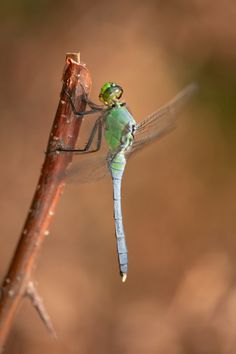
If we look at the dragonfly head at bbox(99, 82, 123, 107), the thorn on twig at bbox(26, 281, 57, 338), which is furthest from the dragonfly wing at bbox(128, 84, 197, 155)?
the thorn on twig at bbox(26, 281, 57, 338)

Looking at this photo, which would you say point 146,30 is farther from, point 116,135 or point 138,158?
point 116,135

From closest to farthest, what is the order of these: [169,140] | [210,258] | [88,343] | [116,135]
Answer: [116,135] → [88,343] → [210,258] → [169,140]

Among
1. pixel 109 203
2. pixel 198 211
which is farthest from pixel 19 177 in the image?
pixel 198 211

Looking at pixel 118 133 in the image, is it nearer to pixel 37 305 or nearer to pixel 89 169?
pixel 89 169

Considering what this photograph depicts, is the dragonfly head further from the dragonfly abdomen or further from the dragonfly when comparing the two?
the dragonfly abdomen

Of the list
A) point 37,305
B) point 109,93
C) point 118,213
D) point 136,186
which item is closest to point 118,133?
point 109,93

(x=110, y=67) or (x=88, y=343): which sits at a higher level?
(x=110, y=67)

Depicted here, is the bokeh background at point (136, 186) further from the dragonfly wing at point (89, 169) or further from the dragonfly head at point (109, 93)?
the dragonfly head at point (109, 93)
